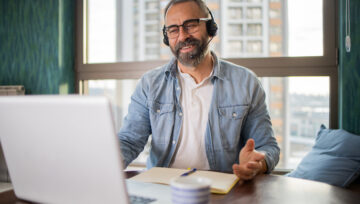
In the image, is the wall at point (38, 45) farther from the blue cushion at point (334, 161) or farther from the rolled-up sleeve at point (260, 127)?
the blue cushion at point (334, 161)

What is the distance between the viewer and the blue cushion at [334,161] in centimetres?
182

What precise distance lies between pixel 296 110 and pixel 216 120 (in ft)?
3.86

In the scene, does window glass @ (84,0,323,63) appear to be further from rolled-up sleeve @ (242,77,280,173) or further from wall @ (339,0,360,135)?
rolled-up sleeve @ (242,77,280,173)

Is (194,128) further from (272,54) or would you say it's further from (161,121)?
(272,54)

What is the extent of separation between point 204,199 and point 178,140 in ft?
3.22

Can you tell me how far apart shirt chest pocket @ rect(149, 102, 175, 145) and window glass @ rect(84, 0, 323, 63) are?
3.71ft

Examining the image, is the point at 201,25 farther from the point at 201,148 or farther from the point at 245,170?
the point at 245,170

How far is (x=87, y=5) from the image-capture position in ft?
9.66

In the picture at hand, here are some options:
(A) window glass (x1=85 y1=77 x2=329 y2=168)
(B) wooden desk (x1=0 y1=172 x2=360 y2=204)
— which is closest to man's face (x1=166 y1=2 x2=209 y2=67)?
(B) wooden desk (x1=0 y1=172 x2=360 y2=204)

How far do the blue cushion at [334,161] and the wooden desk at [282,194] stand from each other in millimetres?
Answer: 882

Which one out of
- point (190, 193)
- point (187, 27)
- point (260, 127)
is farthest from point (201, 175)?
point (187, 27)

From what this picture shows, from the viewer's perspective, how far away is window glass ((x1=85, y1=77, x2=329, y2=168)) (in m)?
2.43

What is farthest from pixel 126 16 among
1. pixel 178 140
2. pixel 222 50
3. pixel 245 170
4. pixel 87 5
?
pixel 245 170

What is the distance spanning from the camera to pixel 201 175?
1.04 meters
